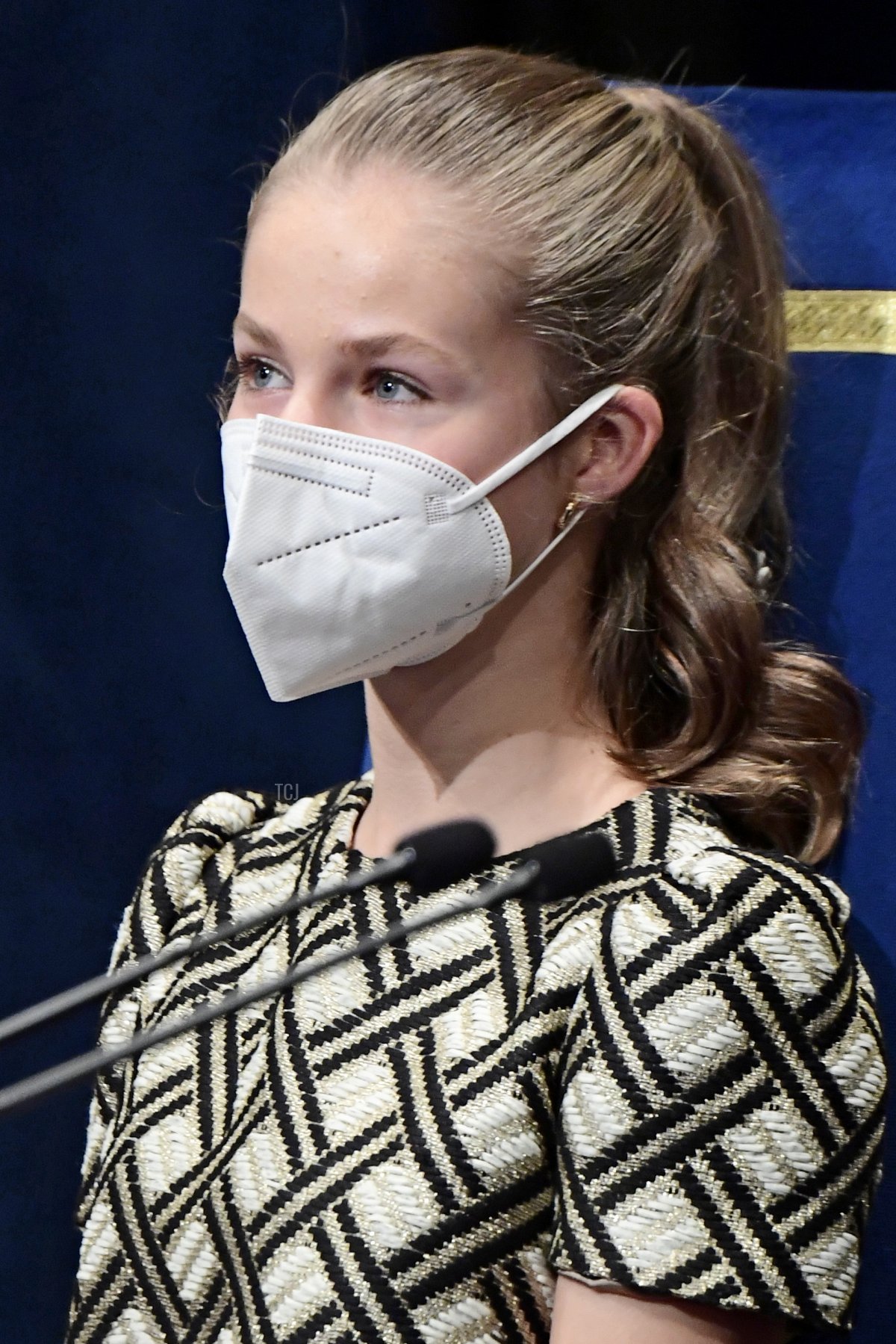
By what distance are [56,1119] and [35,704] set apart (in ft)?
1.33

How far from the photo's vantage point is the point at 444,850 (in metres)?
0.85

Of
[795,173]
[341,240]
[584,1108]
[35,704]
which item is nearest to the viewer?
[584,1108]

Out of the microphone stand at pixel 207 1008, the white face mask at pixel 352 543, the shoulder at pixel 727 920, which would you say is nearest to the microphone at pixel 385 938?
the microphone stand at pixel 207 1008

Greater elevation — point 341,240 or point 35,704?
point 341,240

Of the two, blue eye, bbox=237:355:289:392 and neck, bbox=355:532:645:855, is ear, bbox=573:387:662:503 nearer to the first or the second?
neck, bbox=355:532:645:855

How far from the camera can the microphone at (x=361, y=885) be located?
730mm

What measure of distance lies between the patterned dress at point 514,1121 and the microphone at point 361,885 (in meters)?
0.19

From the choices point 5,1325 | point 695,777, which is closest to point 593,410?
point 695,777

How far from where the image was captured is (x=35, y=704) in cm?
157

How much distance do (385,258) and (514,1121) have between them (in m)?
0.55

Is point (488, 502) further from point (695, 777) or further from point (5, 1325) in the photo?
point (5, 1325)

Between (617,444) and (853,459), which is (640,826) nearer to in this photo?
(617,444)

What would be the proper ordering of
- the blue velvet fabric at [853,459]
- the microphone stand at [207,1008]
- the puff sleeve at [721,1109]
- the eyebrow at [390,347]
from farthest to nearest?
1. the blue velvet fabric at [853,459]
2. the eyebrow at [390,347]
3. the puff sleeve at [721,1109]
4. the microphone stand at [207,1008]

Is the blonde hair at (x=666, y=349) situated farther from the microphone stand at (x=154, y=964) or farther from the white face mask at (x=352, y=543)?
the microphone stand at (x=154, y=964)
